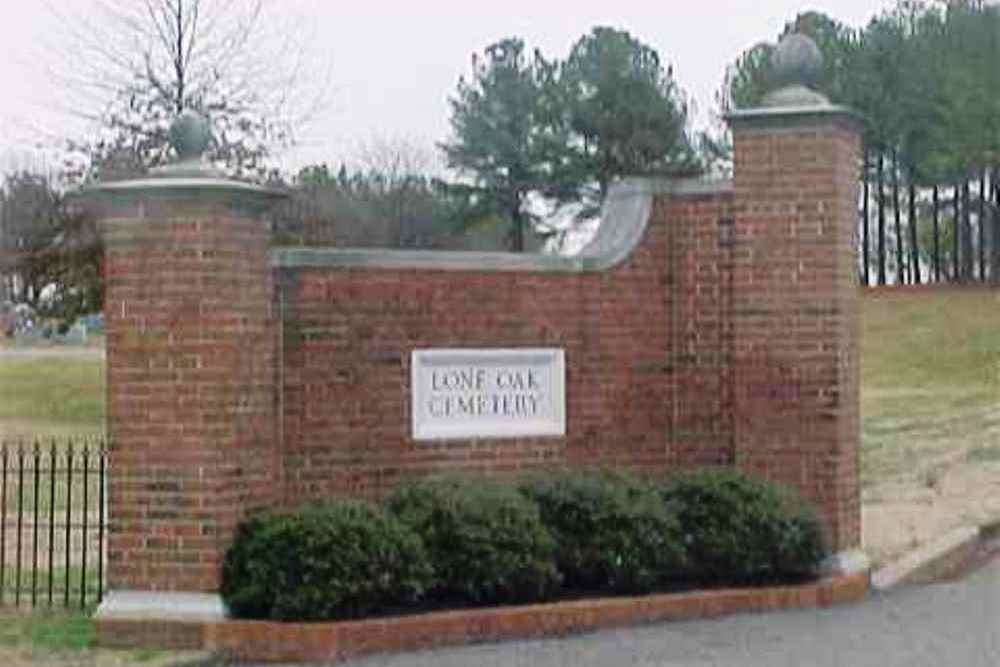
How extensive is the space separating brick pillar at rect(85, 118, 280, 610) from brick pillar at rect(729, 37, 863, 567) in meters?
3.76

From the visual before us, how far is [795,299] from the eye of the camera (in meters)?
12.9

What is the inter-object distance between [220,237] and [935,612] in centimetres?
513

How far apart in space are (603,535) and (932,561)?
378 centimetres

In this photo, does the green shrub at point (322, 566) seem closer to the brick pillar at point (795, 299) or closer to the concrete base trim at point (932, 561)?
the brick pillar at point (795, 299)

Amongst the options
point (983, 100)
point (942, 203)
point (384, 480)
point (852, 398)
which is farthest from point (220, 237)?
point (942, 203)

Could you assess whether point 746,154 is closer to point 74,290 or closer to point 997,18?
point 74,290

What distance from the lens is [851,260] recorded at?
43.3 feet

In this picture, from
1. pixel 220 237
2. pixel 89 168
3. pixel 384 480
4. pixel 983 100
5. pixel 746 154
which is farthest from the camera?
pixel 983 100

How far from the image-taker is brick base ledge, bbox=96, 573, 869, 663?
10.3 m

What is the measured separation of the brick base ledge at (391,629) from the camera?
10.3 metres

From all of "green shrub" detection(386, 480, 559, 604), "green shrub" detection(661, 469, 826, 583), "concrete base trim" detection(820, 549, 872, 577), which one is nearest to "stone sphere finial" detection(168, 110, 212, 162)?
"green shrub" detection(386, 480, 559, 604)

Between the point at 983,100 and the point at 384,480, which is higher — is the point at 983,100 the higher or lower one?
the higher one

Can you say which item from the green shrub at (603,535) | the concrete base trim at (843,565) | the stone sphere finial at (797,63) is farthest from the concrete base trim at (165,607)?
the stone sphere finial at (797,63)

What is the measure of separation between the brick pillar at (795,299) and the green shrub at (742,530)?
1.81ft
